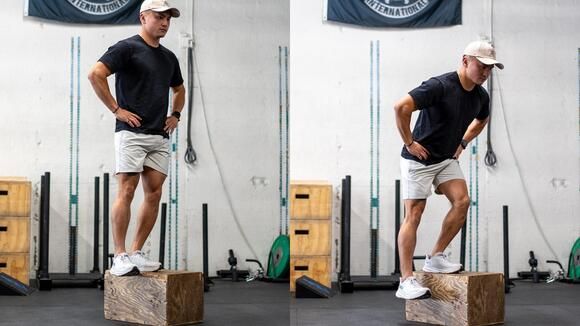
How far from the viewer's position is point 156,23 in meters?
2.54

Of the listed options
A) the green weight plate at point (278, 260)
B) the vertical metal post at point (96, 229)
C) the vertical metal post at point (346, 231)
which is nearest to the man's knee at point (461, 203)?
the green weight plate at point (278, 260)

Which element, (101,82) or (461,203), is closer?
(101,82)

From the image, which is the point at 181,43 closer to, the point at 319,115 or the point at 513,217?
the point at 319,115

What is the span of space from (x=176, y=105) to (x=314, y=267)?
1819mm

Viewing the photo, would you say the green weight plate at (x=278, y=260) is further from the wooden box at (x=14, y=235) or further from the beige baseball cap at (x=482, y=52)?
the beige baseball cap at (x=482, y=52)

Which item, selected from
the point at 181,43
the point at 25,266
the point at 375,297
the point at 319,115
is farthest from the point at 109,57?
the point at 319,115

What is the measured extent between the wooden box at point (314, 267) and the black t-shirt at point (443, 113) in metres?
1.22

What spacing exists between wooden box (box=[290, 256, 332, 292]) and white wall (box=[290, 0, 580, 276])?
822 mm

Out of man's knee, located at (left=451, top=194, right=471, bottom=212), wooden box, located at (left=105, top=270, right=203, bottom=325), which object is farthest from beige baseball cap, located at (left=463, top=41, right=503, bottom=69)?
wooden box, located at (left=105, top=270, right=203, bottom=325)

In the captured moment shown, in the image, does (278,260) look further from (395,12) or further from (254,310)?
(395,12)

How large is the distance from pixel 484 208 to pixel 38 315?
3.53m

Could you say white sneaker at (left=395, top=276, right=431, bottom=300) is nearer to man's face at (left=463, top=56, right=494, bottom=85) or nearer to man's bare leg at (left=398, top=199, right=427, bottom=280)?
man's bare leg at (left=398, top=199, right=427, bottom=280)

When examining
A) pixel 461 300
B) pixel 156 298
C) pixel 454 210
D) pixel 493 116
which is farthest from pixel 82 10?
pixel 493 116

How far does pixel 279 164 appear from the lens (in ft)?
9.18
